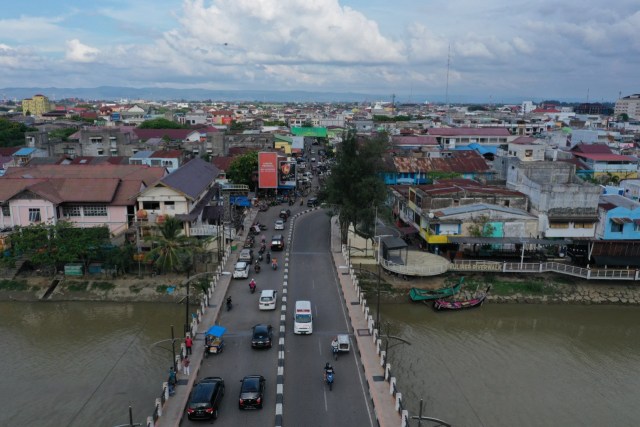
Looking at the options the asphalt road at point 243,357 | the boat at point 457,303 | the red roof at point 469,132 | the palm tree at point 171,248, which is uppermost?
the red roof at point 469,132

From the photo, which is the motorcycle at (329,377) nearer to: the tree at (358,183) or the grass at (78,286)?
the tree at (358,183)

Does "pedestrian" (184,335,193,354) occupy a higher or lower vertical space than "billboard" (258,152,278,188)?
lower

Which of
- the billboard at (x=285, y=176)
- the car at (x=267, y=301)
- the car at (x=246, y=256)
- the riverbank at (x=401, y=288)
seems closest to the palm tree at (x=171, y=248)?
the riverbank at (x=401, y=288)

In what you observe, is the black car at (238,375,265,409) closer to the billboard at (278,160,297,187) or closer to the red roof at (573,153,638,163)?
the billboard at (278,160,297,187)

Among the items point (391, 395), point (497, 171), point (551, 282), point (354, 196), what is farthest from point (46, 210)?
point (497, 171)

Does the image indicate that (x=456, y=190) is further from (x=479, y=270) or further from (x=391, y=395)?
(x=391, y=395)

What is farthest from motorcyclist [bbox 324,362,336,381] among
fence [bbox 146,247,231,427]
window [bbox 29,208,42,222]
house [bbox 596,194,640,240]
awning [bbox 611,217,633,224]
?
awning [bbox 611,217,633,224]

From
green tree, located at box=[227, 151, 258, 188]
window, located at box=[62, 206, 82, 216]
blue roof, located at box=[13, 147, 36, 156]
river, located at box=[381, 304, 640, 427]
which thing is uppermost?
blue roof, located at box=[13, 147, 36, 156]

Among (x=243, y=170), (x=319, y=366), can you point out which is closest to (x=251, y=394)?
(x=319, y=366)
